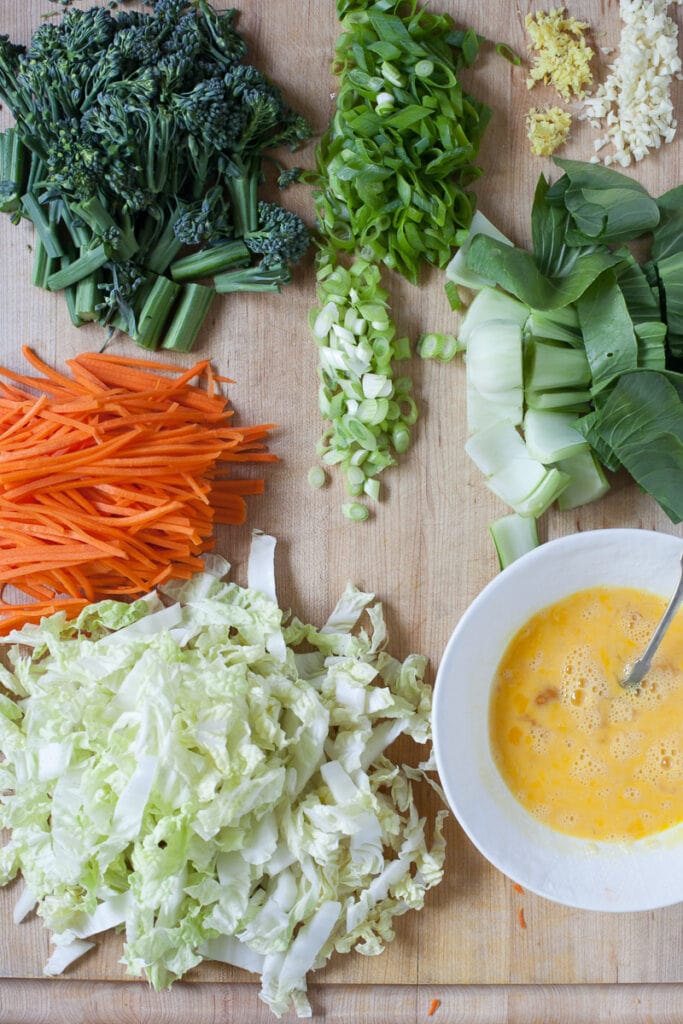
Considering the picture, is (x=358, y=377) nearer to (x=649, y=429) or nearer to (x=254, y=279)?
(x=254, y=279)

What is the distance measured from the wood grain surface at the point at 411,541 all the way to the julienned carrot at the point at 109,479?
9 cm

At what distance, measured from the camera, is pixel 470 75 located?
2.19 m

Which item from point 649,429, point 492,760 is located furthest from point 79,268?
point 492,760

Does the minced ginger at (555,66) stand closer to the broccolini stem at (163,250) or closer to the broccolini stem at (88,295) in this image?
the broccolini stem at (163,250)

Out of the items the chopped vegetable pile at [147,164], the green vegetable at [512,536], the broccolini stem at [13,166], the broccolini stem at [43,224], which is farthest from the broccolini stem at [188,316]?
the green vegetable at [512,536]

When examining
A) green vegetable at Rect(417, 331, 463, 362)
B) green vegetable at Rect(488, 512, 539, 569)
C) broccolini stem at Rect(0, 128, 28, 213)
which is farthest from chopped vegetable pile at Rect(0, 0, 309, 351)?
green vegetable at Rect(488, 512, 539, 569)

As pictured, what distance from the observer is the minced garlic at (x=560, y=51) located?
2.15 metres

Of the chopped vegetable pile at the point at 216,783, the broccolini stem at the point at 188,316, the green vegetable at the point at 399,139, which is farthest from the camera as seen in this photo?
the broccolini stem at the point at 188,316

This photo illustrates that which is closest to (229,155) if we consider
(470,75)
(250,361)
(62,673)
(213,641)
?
(250,361)

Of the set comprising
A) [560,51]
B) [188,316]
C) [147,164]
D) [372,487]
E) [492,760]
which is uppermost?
[560,51]

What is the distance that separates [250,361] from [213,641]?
2.29 ft

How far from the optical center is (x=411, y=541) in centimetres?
217

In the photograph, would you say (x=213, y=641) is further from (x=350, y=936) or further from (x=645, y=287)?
(x=645, y=287)

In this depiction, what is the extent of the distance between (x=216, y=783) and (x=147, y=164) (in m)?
1.42
